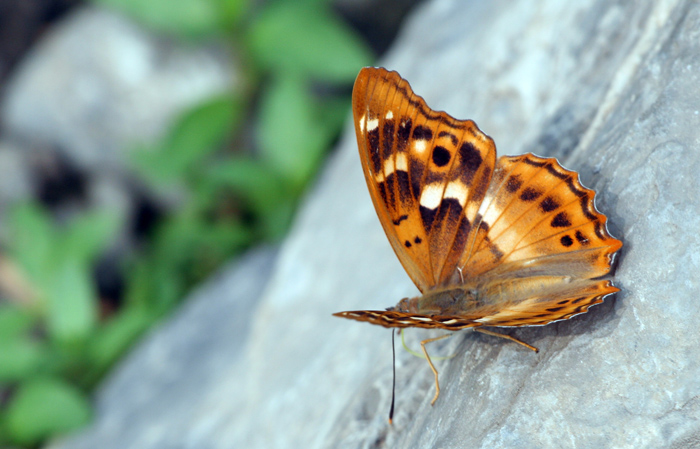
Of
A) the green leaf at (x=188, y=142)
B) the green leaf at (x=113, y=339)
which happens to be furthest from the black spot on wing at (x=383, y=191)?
the green leaf at (x=113, y=339)

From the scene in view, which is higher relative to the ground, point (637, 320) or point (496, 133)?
point (496, 133)

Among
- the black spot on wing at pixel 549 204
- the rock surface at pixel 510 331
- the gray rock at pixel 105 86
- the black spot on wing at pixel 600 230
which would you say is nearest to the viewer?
the rock surface at pixel 510 331

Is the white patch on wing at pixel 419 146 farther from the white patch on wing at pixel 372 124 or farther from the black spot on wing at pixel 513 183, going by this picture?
the black spot on wing at pixel 513 183

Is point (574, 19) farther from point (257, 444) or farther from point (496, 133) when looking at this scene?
point (257, 444)

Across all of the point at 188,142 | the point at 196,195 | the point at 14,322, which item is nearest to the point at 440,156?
the point at 188,142

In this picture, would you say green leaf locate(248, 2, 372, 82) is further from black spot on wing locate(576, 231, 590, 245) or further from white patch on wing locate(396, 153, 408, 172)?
black spot on wing locate(576, 231, 590, 245)

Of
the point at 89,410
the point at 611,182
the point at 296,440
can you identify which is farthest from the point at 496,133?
the point at 89,410
